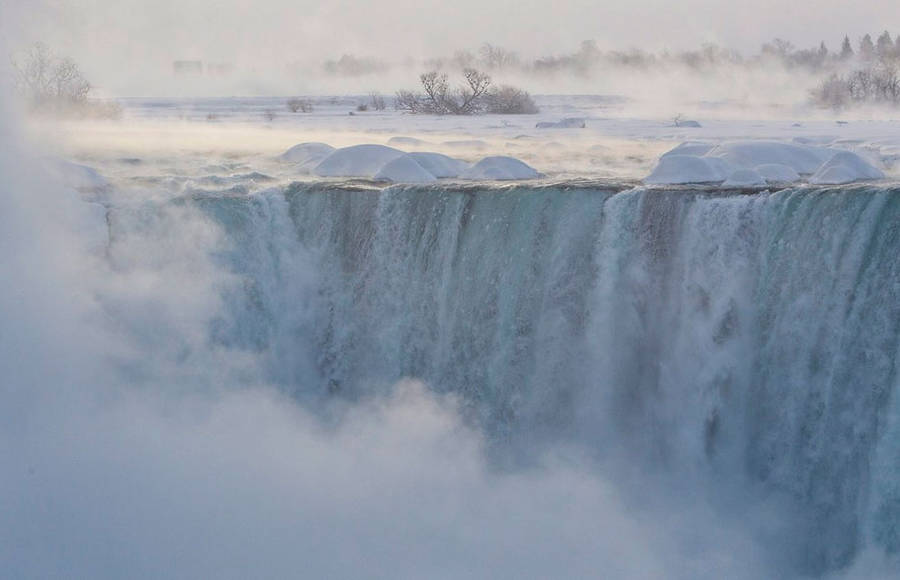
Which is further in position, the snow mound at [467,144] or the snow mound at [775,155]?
the snow mound at [467,144]

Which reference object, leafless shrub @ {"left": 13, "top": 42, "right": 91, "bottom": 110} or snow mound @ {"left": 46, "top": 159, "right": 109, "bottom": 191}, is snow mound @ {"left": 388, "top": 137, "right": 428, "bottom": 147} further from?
leafless shrub @ {"left": 13, "top": 42, "right": 91, "bottom": 110}

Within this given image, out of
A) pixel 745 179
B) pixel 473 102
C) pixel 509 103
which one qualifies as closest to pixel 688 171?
pixel 745 179

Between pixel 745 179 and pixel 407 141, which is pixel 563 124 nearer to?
pixel 407 141

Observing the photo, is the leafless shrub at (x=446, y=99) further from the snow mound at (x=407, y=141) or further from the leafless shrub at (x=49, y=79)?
the snow mound at (x=407, y=141)

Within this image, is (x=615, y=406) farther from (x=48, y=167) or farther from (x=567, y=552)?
(x=48, y=167)

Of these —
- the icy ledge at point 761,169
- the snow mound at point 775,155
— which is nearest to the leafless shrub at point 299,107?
the snow mound at point 775,155

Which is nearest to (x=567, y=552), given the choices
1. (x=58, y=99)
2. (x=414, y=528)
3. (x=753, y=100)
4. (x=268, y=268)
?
(x=414, y=528)
